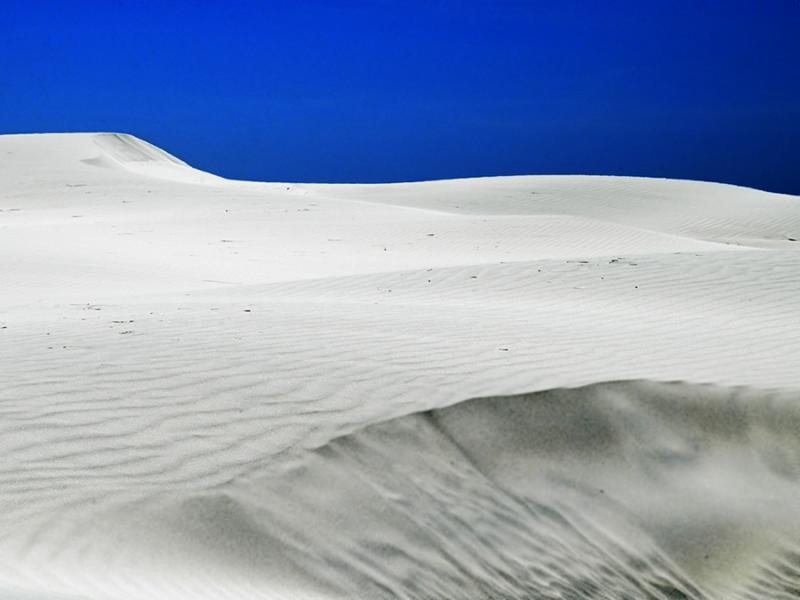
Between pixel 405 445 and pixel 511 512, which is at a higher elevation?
pixel 405 445

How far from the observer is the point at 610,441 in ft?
18.9

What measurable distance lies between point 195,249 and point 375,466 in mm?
12390

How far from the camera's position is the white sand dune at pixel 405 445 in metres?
4.42

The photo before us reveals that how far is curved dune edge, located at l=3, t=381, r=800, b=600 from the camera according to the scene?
4344 mm

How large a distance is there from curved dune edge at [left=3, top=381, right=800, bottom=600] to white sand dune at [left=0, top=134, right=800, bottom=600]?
1 cm

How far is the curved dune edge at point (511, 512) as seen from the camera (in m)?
4.34

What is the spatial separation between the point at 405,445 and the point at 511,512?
664 mm

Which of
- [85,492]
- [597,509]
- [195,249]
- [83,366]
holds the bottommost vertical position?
[597,509]

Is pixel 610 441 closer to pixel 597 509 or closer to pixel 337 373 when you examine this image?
pixel 597 509

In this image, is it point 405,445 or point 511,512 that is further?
point 405,445

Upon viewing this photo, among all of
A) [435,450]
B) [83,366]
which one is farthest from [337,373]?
[83,366]

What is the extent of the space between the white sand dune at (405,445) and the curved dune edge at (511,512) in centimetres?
1

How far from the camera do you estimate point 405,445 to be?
532cm

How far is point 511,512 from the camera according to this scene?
5.05m
